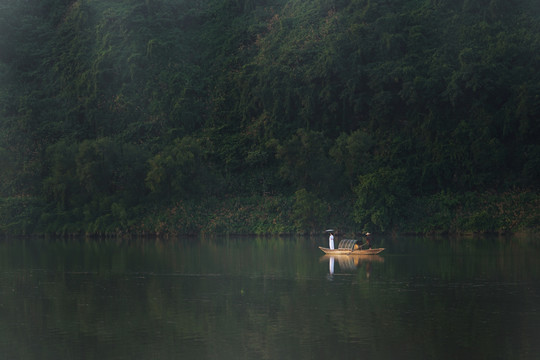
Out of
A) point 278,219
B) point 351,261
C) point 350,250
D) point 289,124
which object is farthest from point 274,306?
point 289,124

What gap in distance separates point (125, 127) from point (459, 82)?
35781mm

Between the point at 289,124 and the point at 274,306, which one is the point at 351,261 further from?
the point at 289,124

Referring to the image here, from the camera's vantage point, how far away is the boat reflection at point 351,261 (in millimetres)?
36650

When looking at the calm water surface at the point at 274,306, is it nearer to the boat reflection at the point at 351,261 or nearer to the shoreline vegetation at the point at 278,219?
the boat reflection at the point at 351,261

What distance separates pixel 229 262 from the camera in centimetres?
4041

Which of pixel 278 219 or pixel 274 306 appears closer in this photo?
pixel 274 306

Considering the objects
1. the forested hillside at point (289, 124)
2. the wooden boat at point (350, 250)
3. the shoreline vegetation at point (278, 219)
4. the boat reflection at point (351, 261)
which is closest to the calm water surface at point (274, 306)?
the boat reflection at point (351, 261)

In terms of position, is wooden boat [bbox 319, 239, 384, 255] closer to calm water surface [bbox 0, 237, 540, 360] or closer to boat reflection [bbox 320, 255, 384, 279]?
boat reflection [bbox 320, 255, 384, 279]

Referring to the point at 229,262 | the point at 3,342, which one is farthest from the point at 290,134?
the point at 3,342

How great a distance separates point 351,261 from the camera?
138 ft

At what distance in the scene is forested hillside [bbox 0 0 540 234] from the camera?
66.7 meters

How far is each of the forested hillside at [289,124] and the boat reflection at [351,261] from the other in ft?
62.7

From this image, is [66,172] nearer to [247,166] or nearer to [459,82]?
[247,166]

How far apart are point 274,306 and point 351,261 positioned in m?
17.8
